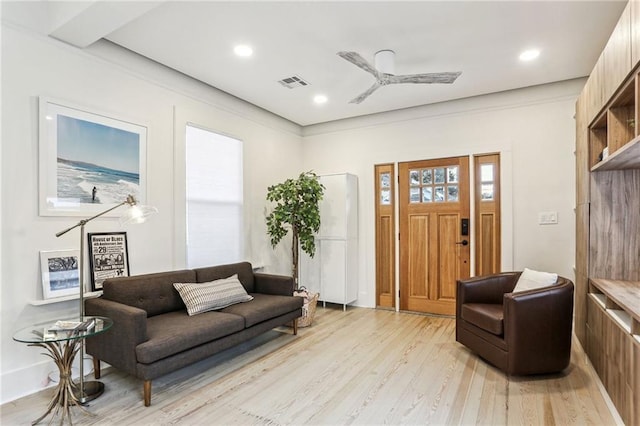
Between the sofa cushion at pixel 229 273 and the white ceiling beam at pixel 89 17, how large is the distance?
219 cm

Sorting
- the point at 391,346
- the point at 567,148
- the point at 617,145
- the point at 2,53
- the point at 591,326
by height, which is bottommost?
the point at 391,346

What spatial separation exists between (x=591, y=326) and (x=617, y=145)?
4.74 feet

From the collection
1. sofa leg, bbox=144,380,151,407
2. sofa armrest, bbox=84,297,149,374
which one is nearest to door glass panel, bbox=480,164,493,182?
sofa armrest, bbox=84,297,149,374

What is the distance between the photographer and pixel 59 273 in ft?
8.83

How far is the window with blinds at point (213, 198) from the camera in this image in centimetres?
386

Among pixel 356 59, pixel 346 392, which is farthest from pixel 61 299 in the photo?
pixel 356 59

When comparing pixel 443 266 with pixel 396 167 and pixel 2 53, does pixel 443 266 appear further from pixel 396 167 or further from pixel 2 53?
pixel 2 53

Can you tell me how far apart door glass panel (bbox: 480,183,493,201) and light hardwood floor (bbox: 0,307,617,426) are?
181cm

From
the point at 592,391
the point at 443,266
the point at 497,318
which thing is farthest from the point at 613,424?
the point at 443,266

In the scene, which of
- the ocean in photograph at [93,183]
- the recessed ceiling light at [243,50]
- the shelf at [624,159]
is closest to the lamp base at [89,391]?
the ocean in photograph at [93,183]

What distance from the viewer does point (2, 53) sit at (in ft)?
8.05

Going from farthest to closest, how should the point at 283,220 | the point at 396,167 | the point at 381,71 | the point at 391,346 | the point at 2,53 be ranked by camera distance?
1. the point at 396,167
2. the point at 283,220
3. the point at 391,346
4. the point at 381,71
5. the point at 2,53

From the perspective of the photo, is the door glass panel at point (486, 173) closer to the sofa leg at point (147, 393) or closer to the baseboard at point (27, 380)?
the sofa leg at point (147, 393)

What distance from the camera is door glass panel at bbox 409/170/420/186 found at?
4.79m
